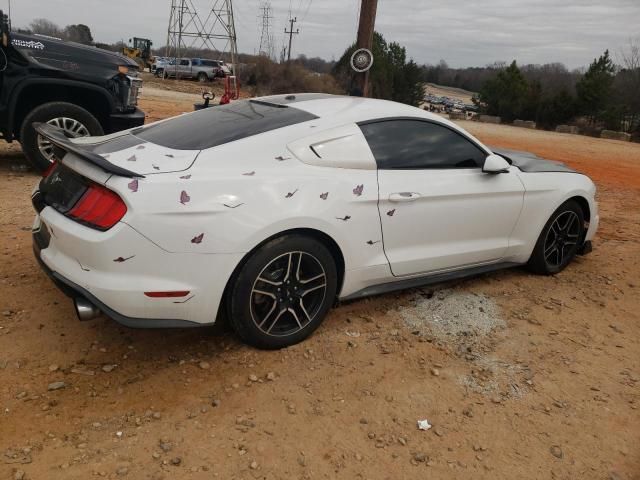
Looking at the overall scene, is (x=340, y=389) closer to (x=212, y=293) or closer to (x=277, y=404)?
(x=277, y=404)

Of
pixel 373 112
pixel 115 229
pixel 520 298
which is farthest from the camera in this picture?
pixel 520 298

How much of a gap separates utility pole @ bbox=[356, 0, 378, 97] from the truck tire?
442cm

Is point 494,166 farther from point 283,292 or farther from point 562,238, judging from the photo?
point 283,292

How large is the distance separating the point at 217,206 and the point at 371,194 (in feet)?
3.27

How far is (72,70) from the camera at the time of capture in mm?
6340

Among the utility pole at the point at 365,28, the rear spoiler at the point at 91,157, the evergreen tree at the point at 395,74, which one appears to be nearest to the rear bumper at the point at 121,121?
the rear spoiler at the point at 91,157

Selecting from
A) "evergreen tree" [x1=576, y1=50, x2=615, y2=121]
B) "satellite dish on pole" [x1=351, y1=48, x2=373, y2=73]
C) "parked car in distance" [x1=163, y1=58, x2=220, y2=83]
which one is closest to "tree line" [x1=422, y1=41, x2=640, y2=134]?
"evergreen tree" [x1=576, y1=50, x2=615, y2=121]

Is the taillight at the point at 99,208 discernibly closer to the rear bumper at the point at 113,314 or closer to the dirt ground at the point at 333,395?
the rear bumper at the point at 113,314

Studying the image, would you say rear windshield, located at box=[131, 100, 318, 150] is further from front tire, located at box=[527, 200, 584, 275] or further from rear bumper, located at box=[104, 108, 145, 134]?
rear bumper, located at box=[104, 108, 145, 134]

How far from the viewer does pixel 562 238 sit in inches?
188

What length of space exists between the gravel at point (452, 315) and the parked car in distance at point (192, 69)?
36.2 meters

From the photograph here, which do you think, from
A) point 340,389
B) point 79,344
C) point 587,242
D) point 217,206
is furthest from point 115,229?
point 587,242

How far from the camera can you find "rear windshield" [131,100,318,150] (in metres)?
3.20

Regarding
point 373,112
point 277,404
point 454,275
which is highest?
point 373,112
